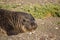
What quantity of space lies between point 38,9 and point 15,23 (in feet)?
6.68

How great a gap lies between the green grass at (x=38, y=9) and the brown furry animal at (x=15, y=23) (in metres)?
1.50

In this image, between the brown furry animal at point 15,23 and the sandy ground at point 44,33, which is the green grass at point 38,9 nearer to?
the sandy ground at point 44,33

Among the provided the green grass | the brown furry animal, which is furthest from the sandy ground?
the green grass

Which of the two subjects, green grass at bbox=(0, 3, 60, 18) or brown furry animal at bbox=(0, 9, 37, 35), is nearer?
brown furry animal at bbox=(0, 9, 37, 35)

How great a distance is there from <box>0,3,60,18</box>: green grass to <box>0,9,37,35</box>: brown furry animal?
4.93 ft

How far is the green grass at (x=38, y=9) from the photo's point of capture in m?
8.46

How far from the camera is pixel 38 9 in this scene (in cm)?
866

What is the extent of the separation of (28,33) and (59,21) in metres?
1.52

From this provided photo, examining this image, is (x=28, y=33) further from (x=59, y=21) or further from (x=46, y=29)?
(x=59, y=21)


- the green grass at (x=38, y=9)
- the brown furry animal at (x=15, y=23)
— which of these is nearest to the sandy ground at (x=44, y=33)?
the brown furry animal at (x=15, y=23)

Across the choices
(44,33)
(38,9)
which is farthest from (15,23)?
(38,9)

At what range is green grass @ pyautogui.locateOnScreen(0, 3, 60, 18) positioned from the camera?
8.46 meters

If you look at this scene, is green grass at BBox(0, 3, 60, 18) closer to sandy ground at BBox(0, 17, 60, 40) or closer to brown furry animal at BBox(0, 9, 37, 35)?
sandy ground at BBox(0, 17, 60, 40)

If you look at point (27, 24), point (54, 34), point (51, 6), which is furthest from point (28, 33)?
point (51, 6)
